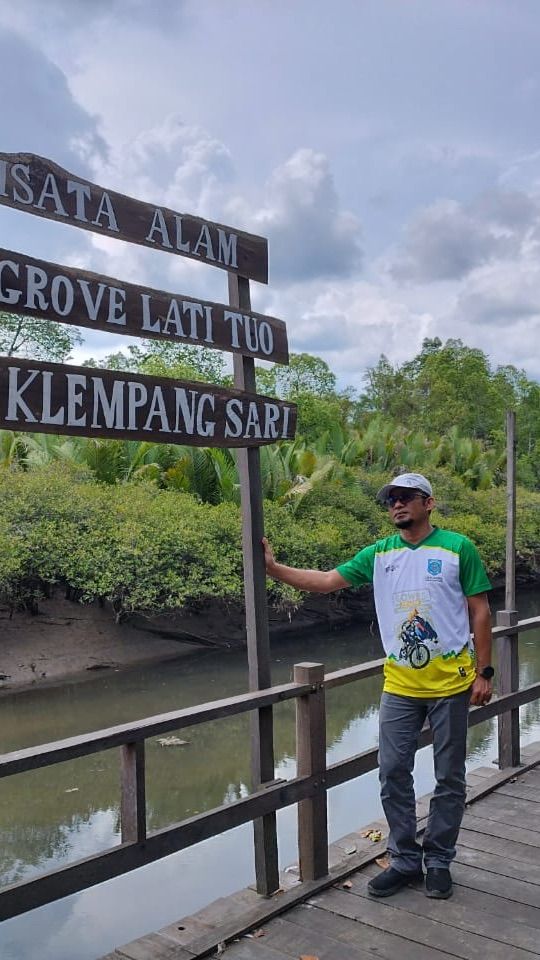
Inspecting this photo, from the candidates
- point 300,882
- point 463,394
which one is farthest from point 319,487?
point 463,394

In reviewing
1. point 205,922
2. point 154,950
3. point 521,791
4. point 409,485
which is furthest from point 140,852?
point 521,791

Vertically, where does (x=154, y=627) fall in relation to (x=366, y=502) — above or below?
below

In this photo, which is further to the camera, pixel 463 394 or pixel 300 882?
pixel 463 394

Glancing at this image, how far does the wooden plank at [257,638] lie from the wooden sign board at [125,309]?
121mm

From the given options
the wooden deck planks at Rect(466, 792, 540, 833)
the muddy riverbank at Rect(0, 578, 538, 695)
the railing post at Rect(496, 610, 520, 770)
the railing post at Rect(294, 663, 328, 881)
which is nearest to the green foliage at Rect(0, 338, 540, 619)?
the muddy riverbank at Rect(0, 578, 538, 695)

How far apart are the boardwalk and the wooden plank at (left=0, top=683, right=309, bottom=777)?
658mm

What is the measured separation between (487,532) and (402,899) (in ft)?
47.3

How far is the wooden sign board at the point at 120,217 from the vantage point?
2.96 m

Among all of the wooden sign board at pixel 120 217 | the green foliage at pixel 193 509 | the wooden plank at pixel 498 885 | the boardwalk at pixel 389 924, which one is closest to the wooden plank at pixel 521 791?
the boardwalk at pixel 389 924

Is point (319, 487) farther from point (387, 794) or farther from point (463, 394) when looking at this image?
point (463, 394)

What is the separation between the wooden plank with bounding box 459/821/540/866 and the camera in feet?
11.6

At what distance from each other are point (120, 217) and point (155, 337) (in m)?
0.45

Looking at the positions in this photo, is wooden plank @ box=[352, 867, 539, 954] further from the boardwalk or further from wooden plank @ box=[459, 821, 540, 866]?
wooden plank @ box=[459, 821, 540, 866]

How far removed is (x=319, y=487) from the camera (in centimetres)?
1527
